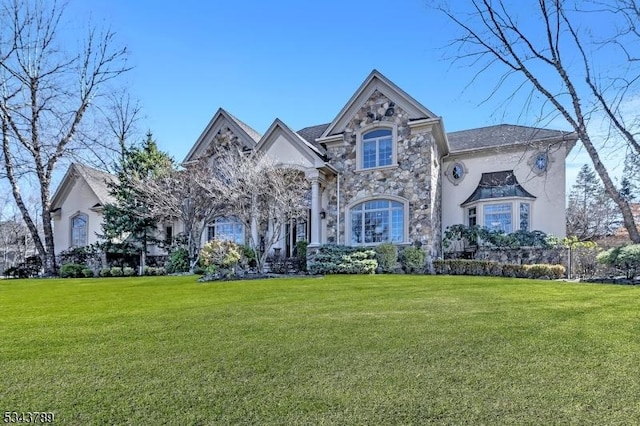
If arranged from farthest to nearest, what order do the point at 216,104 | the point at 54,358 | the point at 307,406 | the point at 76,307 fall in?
the point at 216,104
the point at 76,307
the point at 54,358
the point at 307,406

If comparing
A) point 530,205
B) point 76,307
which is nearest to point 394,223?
point 530,205

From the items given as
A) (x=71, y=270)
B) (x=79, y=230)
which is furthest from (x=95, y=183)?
(x=71, y=270)

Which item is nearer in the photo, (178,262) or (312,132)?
(178,262)

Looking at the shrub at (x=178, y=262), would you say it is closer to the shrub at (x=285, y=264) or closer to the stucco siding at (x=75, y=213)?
the shrub at (x=285, y=264)

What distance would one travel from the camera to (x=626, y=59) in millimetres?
13305

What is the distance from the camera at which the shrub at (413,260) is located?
15602 millimetres

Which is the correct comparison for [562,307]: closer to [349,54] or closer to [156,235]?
[349,54]

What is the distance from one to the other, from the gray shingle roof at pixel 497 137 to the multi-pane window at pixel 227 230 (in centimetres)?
1088

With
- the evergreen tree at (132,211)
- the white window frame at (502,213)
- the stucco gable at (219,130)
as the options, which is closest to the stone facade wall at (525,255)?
the white window frame at (502,213)

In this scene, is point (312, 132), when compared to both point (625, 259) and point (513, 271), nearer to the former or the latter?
point (513, 271)

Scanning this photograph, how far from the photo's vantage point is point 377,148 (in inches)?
697

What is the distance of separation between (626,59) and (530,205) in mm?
6569

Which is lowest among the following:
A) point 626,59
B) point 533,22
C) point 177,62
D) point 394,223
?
point 394,223

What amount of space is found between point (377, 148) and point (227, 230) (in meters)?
8.57
